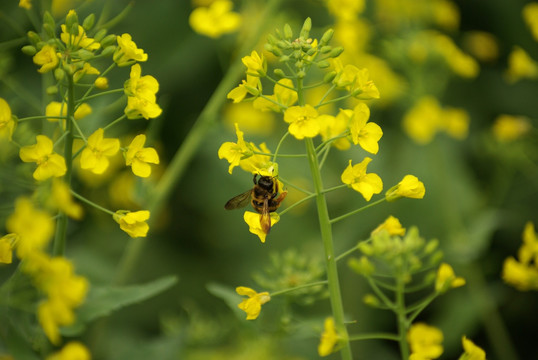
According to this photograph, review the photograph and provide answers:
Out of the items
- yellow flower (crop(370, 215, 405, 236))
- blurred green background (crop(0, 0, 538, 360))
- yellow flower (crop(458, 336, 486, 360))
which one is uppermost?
yellow flower (crop(370, 215, 405, 236))

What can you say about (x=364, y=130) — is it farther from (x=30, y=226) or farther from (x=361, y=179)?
(x=30, y=226)

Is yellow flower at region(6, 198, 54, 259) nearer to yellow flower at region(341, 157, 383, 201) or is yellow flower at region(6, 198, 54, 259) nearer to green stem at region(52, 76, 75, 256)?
green stem at region(52, 76, 75, 256)

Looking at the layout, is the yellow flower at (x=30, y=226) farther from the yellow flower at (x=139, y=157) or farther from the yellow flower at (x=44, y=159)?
the yellow flower at (x=139, y=157)

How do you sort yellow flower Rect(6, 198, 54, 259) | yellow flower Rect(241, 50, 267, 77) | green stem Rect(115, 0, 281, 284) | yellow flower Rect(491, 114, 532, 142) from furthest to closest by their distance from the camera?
1. yellow flower Rect(491, 114, 532, 142)
2. green stem Rect(115, 0, 281, 284)
3. yellow flower Rect(241, 50, 267, 77)
4. yellow flower Rect(6, 198, 54, 259)

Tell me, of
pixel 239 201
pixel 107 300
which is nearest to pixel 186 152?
pixel 239 201

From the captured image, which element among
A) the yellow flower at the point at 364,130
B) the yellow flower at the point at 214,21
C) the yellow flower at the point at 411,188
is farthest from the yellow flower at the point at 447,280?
the yellow flower at the point at 214,21

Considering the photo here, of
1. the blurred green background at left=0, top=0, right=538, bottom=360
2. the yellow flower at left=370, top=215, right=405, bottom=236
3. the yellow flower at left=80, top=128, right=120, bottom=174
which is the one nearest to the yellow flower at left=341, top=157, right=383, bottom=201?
the yellow flower at left=370, top=215, right=405, bottom=236

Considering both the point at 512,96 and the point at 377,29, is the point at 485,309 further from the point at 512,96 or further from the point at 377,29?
the point at 377,29

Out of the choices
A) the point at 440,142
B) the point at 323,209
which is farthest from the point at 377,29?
the point at 323,209
